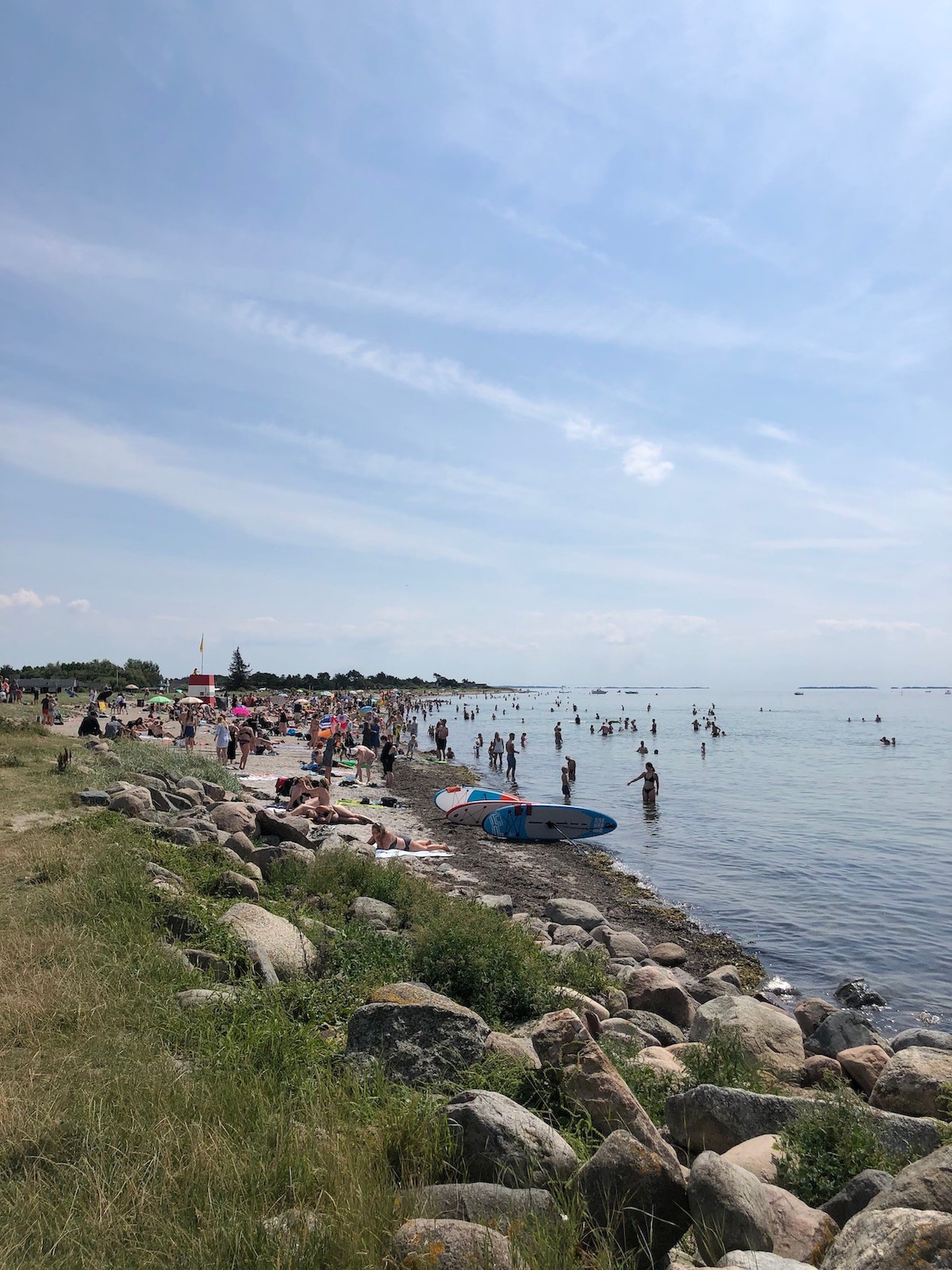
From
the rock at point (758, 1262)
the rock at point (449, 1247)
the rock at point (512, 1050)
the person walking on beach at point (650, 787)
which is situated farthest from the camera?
the person walking on beach at point (650, 787)

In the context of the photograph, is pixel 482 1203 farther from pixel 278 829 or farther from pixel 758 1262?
pixel 278 829

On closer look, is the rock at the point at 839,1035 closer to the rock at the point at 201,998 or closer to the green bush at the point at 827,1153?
the green bush at the point at 827,1153

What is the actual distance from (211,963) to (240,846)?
5950 mm

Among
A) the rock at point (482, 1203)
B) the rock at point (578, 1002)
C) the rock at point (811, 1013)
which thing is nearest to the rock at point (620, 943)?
Answer: the rock at point (811, 1013)

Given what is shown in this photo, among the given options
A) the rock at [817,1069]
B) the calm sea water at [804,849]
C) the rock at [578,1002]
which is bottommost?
the calm sea water at [804,849]

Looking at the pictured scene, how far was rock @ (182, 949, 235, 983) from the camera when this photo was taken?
6844 millimetres

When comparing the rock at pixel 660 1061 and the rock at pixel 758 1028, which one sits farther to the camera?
the rock at pixel 758 1028

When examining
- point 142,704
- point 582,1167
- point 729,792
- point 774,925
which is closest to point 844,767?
point 729,792

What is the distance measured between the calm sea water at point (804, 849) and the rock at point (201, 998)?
9.88 meters

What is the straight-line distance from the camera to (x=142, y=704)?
2584 inches

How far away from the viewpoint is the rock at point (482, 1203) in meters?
3.58

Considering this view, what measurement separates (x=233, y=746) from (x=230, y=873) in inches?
944

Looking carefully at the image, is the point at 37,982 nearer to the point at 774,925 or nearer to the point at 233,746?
the point at 774,925

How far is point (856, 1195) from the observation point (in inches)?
165
